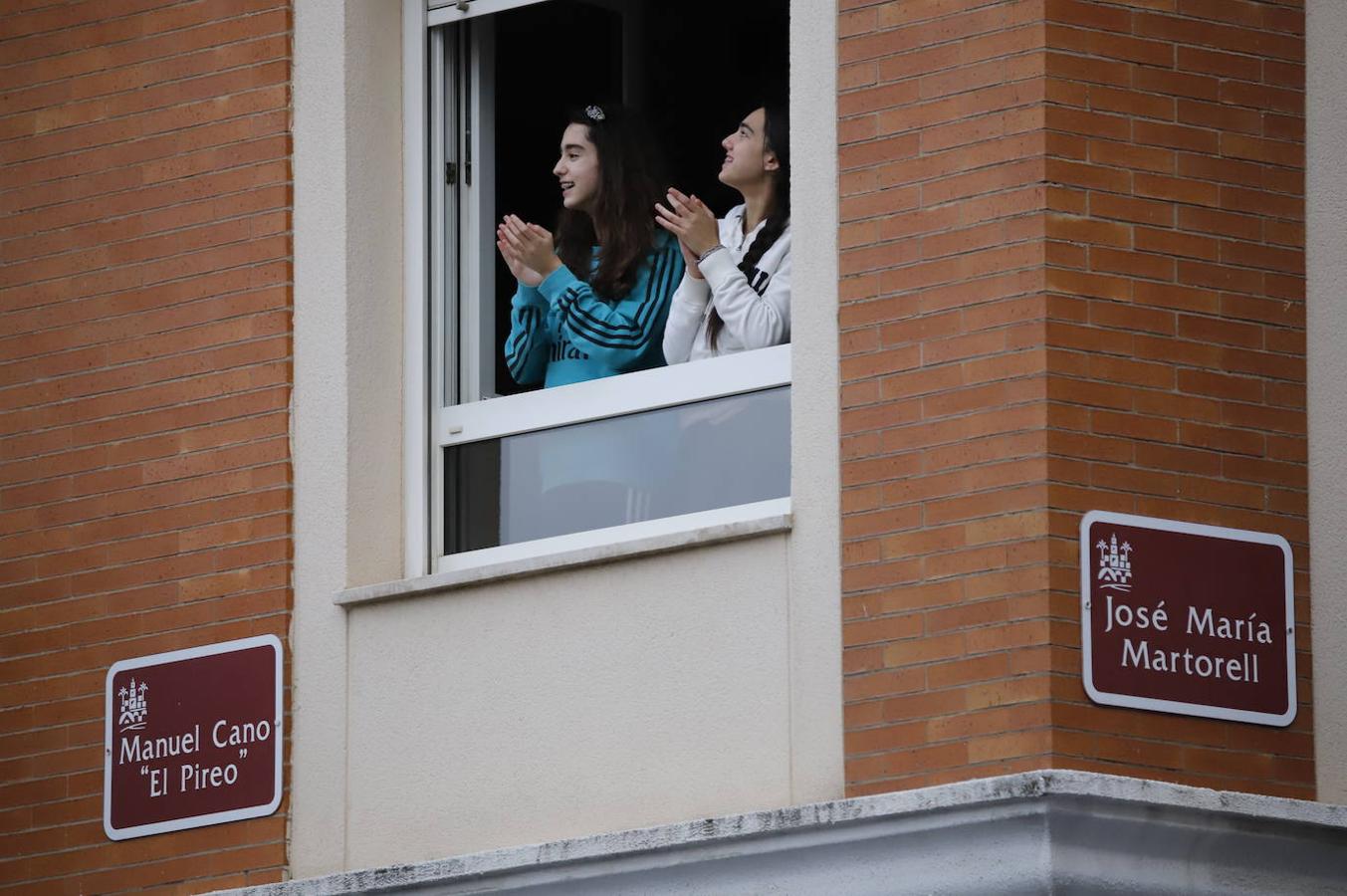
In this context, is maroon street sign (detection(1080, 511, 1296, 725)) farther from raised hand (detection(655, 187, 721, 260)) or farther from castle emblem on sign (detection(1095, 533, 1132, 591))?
raised hand (detection(655, 187, 721, 260))

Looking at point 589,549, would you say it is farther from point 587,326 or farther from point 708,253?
point 708,253

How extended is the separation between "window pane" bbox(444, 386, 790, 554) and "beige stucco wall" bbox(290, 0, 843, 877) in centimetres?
30

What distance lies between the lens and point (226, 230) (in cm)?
1070

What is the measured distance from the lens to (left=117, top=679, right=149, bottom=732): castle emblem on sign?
34.6 feet

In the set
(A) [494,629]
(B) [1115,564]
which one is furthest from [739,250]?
(B) [1115,564]

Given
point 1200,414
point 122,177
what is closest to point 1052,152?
point 1200,414

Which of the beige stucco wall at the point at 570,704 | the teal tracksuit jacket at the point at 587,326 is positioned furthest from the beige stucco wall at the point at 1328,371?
the teal tracksuit jacket at the point at 587,326

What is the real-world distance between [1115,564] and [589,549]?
1.80m

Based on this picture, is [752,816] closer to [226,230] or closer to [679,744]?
[679,744]

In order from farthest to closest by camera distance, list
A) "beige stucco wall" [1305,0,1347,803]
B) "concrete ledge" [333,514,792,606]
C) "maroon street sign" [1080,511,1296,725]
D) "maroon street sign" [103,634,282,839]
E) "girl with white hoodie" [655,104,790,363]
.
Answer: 1. "maroon street sign" [103,634,282,839]
2. "girl with white hoodie" [655,104,790,363]
3. "concrete ledge" [333,514,792,606]
4. "beige stucco wall" [1305,0,1347,803]
5. "maroon street sign" [1080,511,1296,725]

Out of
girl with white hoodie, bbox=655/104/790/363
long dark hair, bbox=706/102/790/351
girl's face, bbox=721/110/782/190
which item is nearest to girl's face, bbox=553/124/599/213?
girl with white hoodie, bbox=655/104/790/363

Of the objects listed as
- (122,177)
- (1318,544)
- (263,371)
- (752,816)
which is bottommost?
(752,816)

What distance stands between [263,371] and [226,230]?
56cm

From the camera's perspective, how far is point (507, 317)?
35.2 feet
